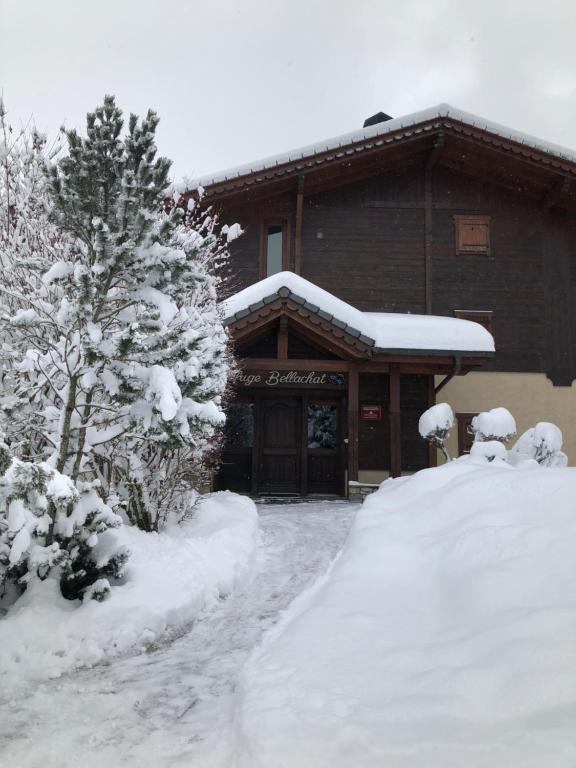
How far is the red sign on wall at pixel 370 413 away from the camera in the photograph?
13641mm

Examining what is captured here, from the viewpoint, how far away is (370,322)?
1242 cm

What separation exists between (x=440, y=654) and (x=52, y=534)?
121 inches

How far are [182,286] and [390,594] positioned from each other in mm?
3007

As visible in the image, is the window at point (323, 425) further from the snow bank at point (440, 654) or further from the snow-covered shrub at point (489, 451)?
the snow bank at point (440, 654)

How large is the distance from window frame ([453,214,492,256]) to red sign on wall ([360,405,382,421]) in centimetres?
439

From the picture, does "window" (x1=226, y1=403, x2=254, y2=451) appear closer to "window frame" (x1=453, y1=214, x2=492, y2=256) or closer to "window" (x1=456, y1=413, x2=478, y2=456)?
"window" (x1=456, y1=413, x2=478, y2=456)

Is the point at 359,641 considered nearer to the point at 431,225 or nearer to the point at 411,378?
the point at 411,378

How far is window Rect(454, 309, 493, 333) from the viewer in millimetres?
14219

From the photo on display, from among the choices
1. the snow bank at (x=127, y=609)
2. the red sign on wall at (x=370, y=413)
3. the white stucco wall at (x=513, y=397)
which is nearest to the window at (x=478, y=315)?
the white stucco wall at (x=513, y=397)

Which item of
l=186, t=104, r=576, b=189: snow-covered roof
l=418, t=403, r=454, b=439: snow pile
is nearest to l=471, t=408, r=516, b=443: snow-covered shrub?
l=418, t=403, r=454, b=439: snow pile

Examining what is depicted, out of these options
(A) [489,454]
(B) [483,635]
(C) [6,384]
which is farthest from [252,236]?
(B) [483,635]

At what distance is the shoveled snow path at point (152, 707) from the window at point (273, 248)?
10.1m

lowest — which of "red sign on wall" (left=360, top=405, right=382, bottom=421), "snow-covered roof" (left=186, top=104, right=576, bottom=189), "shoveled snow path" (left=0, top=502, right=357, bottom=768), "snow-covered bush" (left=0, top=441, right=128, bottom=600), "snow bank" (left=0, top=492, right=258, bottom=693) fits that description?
"shoveled snow path" (left=0, top=502, right=357, bottom=768)

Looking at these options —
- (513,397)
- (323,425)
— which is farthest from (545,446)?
(323,425)
